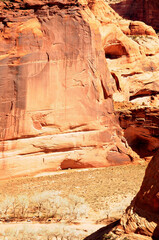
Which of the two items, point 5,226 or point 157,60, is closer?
point 5,226

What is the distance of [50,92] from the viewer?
53.6 ft

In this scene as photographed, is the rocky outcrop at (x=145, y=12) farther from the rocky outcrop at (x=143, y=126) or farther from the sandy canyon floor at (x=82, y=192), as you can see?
the sandy canyon floor at (x=82, y=192)

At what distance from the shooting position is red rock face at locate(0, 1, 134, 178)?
624 inches

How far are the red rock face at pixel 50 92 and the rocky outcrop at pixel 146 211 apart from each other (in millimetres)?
9642

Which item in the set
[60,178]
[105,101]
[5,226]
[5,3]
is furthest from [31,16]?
[5,226]

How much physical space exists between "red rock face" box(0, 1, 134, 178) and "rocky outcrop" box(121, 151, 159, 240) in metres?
9.64

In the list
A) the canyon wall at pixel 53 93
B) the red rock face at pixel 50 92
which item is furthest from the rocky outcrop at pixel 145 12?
the red rock face at pixel 50 92

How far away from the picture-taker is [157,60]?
26344 mm

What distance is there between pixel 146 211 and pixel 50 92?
35.9ft

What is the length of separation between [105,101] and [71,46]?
155 inches

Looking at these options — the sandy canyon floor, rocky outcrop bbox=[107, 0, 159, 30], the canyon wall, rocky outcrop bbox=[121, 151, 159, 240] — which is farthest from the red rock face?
rocky outcrop bbox=[107, 0, 159, 30]

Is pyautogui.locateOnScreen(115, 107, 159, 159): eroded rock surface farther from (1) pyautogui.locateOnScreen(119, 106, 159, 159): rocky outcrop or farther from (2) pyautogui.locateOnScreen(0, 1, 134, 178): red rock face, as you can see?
(2) pyautogui.locateOnScreen(0, 1, 134, 178): red rock face

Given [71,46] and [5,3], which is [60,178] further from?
[5,3]

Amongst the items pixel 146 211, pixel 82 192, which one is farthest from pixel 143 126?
pixel 146 211
